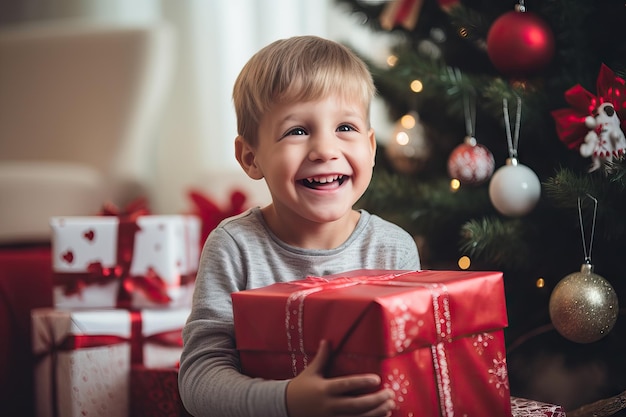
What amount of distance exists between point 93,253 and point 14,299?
220 mm

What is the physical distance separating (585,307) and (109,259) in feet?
2.54

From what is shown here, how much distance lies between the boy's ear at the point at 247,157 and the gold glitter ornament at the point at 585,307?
0.43 meters

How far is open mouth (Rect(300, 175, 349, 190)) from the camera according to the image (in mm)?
916

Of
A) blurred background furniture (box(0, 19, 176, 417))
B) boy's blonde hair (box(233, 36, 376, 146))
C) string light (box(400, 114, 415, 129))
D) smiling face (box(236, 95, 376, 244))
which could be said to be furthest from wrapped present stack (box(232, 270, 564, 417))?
blurred background furniture (box(0, 19, 176, 417))

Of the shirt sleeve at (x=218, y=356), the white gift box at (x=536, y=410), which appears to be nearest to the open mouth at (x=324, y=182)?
the shirt sleeve at (x=218, y=356)

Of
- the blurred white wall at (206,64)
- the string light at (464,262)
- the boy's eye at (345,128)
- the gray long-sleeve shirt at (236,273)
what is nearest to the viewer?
the gray long-sleeve shirt at (236,273)

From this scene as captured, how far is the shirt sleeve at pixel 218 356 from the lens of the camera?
774 millimetres

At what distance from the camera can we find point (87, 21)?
9.18 feet

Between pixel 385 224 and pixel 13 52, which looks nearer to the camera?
pixel 385 224

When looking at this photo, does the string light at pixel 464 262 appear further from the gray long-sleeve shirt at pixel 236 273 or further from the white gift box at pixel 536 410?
the white gift box at pixel 536 410

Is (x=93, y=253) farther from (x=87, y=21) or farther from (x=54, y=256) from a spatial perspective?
(x=87, y=21)

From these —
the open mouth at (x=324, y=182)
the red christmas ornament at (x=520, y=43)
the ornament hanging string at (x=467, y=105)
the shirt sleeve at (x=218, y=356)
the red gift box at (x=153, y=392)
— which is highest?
the red christmas ornament at (x=520, y=43)

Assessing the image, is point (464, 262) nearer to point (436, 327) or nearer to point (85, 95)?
point (436, 327)

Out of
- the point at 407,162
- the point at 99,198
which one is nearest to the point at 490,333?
the point at 407,162
